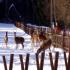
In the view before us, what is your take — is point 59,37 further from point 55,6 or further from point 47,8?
point 47,8

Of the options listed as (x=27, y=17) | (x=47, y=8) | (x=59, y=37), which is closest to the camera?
(x=59, y=37)

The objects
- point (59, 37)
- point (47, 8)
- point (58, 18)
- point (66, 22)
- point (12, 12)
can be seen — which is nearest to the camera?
point (59, 37)

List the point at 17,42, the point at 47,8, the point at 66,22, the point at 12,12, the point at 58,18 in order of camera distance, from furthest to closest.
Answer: the point at 12,12, the point at 47,8, the point at 58,18, the point at 66,22, the point at 17,42

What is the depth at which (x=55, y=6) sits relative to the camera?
27109mm

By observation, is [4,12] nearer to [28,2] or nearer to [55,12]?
[28,2]

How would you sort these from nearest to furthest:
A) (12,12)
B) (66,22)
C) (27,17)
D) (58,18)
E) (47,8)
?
(66,22)
(58,18)
(47,8)
(27,17)
(12,12)

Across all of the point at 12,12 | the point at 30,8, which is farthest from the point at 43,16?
the point at 12,12

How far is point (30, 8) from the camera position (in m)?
46.8

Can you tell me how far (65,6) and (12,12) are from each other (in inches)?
1112

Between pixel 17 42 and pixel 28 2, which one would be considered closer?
pixel 17 42

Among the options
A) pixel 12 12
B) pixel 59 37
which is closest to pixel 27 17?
pixel 12 12

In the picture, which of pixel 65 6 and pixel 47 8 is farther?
pixel 47 8

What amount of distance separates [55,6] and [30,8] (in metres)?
19.9

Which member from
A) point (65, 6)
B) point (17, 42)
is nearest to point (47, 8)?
point (65, 6)
